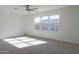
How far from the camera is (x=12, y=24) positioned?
7.68 ft

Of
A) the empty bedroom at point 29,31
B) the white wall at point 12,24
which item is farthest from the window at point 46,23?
the white wall at point 12,24

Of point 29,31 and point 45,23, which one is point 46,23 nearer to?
point 45,23

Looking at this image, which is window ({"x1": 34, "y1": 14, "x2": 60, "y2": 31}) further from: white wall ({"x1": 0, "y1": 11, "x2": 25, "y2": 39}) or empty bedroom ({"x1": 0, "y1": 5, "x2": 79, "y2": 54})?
white wall ({"x1": 0, "y1": 11, "x2": 25, "y2": 39})

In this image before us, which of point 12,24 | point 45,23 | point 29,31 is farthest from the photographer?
point 29,31

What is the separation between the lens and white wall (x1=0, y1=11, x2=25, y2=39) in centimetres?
222

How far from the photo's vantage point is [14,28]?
91.0 inches

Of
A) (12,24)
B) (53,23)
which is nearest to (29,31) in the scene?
(12,24)

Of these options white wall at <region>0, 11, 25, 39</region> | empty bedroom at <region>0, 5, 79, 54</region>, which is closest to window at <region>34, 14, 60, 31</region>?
empty bedroom at <region>0, 5, 79, 54</region>

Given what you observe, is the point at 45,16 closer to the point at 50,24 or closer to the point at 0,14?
the point at 50,24

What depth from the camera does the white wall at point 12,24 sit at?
2.22 metres

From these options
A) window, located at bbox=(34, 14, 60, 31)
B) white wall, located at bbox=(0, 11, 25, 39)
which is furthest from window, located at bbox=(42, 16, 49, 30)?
white wall, located at bbox=(0, 11, 25, 39)

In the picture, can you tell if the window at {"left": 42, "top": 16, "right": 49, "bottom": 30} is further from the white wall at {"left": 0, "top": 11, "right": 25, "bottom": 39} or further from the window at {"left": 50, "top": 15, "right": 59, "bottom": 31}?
the white wall at {"left": 0, "top": 11, "right": 25, "bottom": 39}

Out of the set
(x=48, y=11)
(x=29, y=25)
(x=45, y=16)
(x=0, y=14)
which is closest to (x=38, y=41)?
(x=29, y=25)
